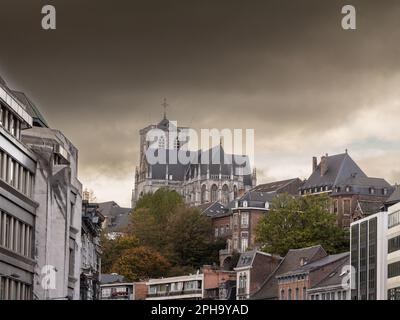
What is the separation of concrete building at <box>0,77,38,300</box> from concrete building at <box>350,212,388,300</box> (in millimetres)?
84073

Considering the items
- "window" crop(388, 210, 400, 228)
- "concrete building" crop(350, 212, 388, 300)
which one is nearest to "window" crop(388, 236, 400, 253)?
"window" crop(388, 210, 400, 228)

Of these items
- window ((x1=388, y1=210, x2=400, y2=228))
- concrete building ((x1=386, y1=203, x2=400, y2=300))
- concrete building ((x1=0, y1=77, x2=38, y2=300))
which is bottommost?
concrete building ((x1=0, y1=77, x2=38, y2=300))

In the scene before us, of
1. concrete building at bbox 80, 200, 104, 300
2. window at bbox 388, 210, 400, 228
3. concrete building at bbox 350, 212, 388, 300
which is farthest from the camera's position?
concrete building at bbox 350, 212, 388, 300

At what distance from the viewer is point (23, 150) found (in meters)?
73.6

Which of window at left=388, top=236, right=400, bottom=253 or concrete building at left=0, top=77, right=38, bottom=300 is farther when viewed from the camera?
window at left=388, top=236, right=400, bottom=253

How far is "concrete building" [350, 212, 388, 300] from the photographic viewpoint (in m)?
159

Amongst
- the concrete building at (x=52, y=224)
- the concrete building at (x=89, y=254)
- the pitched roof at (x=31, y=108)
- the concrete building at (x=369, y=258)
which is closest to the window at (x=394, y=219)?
the concrete building at (x=369, y=258)

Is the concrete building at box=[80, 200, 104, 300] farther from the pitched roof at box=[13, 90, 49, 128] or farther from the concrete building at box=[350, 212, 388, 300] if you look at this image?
the concrete building at box=[350, 212, 388, 300]

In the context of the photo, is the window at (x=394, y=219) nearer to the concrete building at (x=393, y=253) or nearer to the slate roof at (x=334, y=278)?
the concrete building at (x=393, y=253)

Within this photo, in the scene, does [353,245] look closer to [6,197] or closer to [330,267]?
[330,267]

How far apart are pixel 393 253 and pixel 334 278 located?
35952 mm
